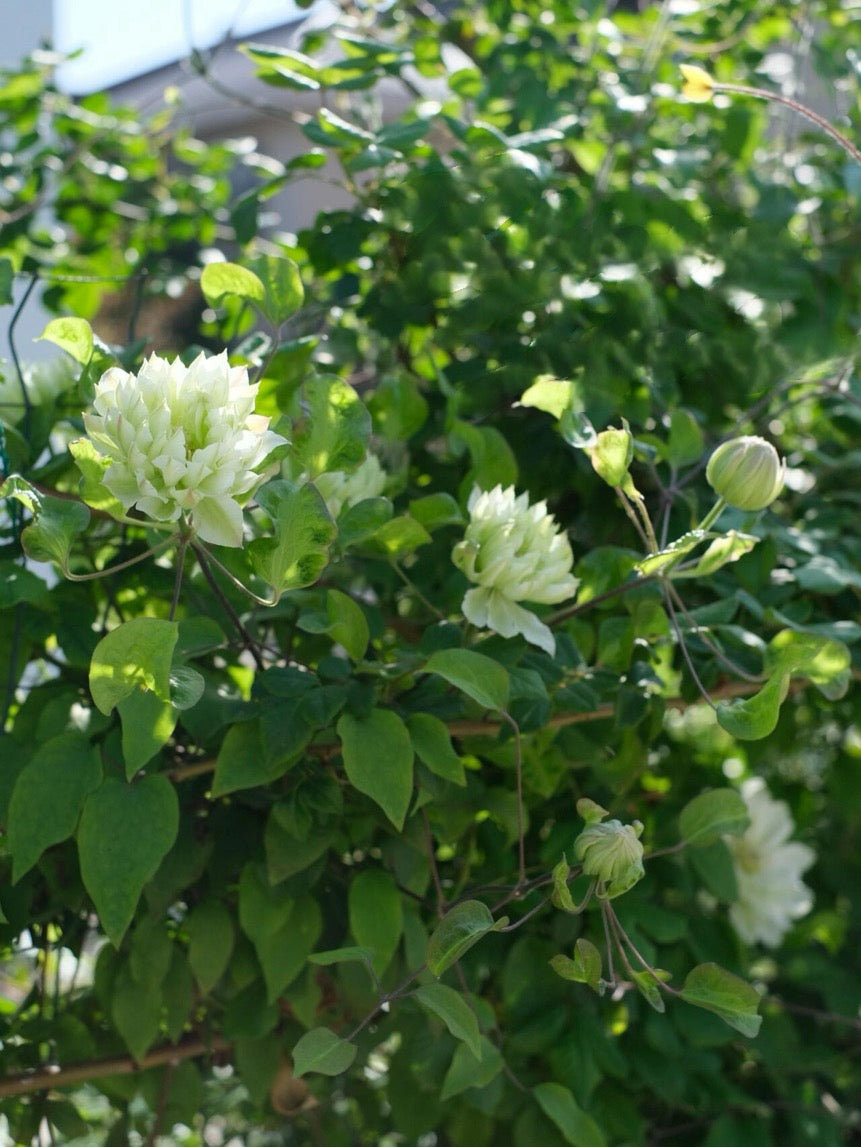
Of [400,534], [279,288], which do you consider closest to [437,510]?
[400,534]

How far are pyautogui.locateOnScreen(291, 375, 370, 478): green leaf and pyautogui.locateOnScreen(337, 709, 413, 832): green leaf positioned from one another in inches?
4.9

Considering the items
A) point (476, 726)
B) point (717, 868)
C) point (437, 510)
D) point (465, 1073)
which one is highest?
point (437, 510)

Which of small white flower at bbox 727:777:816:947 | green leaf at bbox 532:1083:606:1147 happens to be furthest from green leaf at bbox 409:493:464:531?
small white flower at bbox 727:777:816:947

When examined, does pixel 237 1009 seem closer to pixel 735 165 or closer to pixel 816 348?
pixel 816 348

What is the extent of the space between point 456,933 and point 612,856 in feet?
0.24

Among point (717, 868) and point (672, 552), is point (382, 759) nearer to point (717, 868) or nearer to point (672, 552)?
point (672, 552)

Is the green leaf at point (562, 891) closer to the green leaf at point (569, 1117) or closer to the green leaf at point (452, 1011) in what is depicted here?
the green leaf at point (452, 1011)

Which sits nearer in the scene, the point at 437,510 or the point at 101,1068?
the point at 437,510

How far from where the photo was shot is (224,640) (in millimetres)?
656

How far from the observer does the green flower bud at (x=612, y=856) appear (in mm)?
550

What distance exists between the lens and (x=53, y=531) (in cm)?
56

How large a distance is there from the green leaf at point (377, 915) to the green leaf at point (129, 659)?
0.72ft

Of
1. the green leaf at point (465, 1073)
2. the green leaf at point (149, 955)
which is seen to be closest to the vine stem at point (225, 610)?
the green leaf at point (149, 955)

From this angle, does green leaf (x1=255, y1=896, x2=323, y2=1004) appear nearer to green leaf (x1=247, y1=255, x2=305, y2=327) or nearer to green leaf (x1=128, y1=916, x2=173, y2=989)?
green leaf (x1=128, y1=916, x2=173, y2=989)
